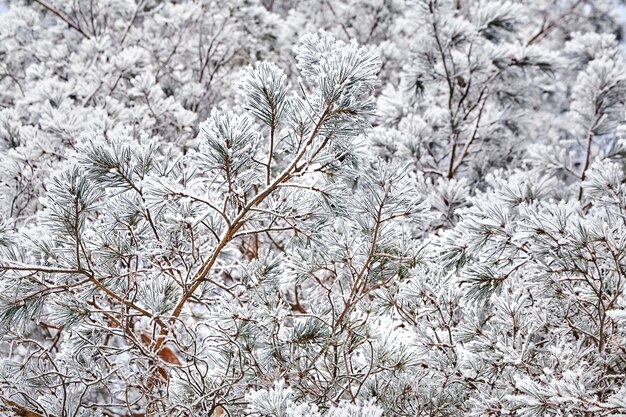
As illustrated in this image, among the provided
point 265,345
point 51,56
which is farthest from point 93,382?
point 51,56

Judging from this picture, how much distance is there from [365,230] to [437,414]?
23.0 inches

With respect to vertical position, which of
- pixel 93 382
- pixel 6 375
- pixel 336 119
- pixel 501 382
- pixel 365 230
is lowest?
pixel 6 375

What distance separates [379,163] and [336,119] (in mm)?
331

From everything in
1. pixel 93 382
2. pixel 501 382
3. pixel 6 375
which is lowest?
pixel 6 375

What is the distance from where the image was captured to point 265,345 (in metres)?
Result: 1.60

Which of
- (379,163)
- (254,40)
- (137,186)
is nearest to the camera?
(137,186)

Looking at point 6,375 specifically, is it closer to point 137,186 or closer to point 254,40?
point 137,186

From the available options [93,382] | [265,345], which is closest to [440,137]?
[265,345]

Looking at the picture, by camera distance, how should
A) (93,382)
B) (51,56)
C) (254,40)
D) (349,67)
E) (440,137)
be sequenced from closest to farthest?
1. (349,67)
2. (93,382)
3. (440,137)
4. (51,56)
5. (254,40)

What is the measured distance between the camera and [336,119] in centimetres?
133

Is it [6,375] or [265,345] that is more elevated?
[265,345]

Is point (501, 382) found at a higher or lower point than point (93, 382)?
higher

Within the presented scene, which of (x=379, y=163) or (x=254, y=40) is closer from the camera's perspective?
(x=379, y=163)

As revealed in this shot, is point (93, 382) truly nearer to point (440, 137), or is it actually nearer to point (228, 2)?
point (440, 137)
